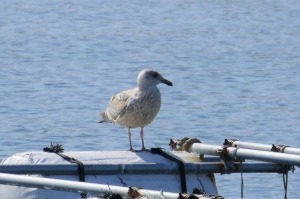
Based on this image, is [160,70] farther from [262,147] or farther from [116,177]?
[116,177]

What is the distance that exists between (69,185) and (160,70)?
1567 centimetres

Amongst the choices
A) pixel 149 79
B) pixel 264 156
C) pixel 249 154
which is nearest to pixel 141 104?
pixel 149 79

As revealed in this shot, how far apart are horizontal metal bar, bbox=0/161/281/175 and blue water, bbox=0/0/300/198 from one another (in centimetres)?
387

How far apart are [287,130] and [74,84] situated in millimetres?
5262

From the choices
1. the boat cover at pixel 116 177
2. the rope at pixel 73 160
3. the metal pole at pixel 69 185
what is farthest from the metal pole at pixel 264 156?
the metal pole at pixel 69 185

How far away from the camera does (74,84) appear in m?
22.7

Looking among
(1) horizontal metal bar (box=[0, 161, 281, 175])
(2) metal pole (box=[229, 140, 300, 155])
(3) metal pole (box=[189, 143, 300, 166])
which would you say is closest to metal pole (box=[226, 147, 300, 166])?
(3) metal pole (box=[189, 143, 300, 166])

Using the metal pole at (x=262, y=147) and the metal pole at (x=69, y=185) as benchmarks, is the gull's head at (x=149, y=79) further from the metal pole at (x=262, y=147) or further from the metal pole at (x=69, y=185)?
the metal pole at (x=69, y=185)

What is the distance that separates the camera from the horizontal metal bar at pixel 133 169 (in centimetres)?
949

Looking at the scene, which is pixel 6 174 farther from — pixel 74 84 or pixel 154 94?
A: pixel 74 84

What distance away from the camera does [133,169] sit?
10.0 m

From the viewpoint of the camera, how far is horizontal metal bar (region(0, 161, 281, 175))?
9492 mm

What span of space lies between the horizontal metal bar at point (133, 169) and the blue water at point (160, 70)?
12.7ft

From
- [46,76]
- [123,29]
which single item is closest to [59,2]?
[123,29]
